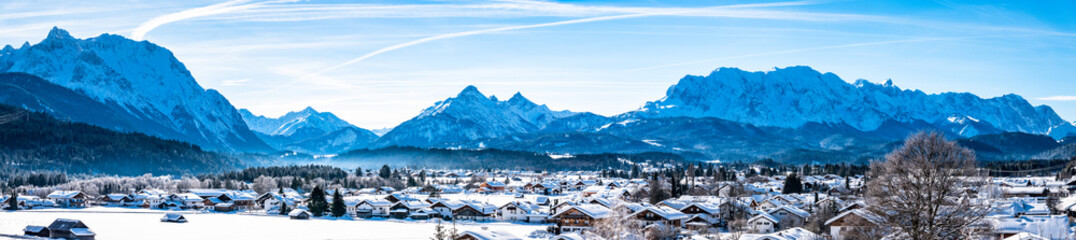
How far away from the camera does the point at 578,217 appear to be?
68.0m

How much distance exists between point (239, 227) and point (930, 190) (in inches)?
2350

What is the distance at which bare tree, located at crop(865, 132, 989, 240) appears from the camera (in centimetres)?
1689

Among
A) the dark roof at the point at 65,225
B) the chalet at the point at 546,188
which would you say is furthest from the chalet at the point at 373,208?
the chalet at the point at 546,188

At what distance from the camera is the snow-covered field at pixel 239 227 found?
59.5m

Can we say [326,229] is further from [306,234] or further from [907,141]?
[907,141]

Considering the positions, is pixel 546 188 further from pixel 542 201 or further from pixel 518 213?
pixel 518 213

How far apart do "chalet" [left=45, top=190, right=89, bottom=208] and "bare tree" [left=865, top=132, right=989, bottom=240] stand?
4076 inches

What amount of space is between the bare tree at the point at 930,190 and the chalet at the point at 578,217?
4939 centimetres

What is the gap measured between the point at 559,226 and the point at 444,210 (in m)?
20.5

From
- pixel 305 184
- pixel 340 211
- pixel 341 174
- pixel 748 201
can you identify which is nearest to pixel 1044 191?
pixel 748 201

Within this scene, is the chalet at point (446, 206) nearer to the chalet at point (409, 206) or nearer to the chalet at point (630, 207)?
the chalet at point (409, 206)

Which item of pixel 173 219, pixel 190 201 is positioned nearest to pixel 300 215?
pixel 173 219

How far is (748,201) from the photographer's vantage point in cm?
8144

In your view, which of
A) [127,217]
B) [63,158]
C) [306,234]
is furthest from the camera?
[63,158]
